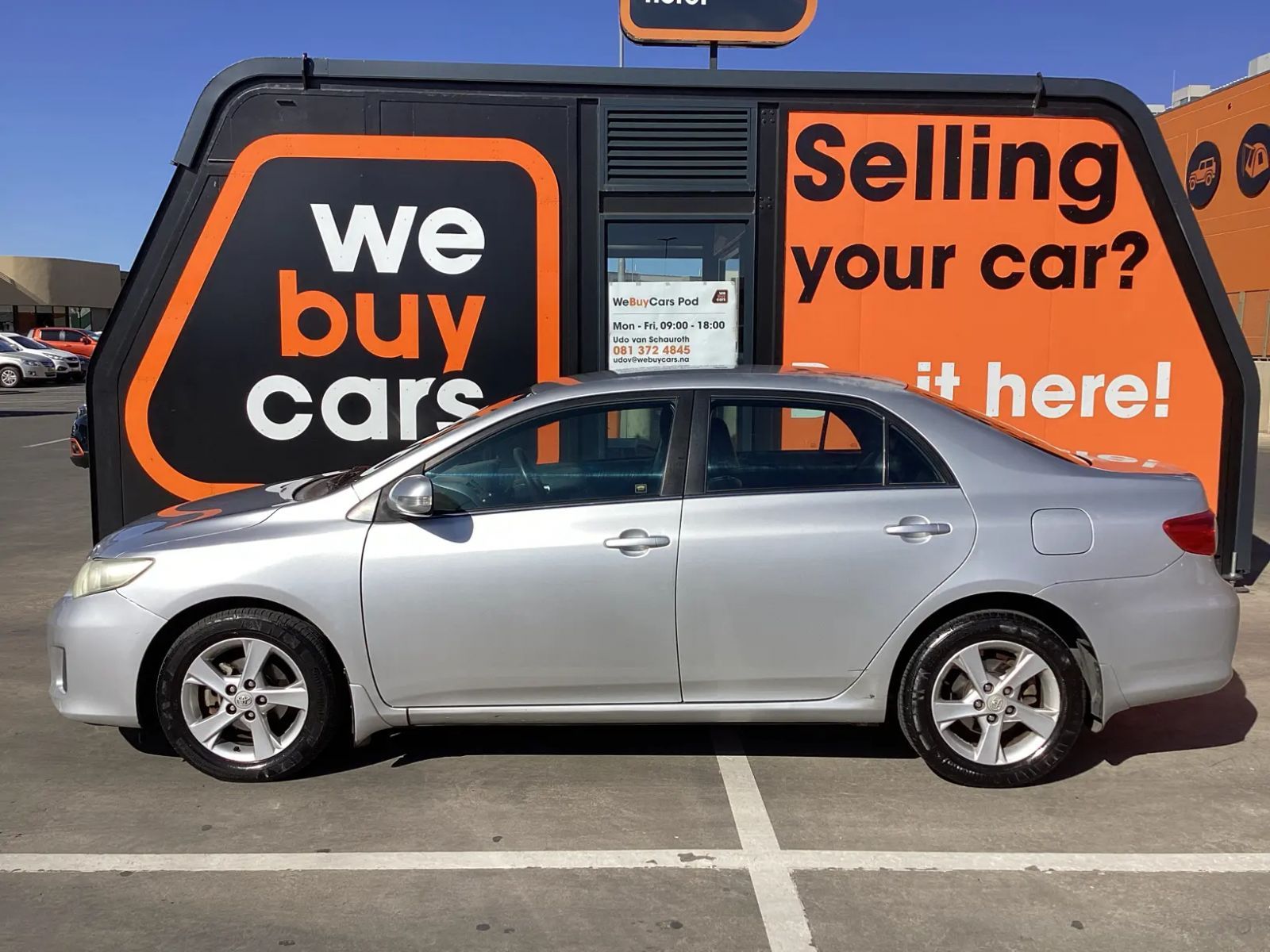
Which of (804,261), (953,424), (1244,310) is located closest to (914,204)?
(804,261)

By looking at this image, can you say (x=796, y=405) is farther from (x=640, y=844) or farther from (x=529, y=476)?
(x=640, y=844)

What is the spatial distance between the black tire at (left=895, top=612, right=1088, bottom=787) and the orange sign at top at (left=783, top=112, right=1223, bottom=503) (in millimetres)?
3114

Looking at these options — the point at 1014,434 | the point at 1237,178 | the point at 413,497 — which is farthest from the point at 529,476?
the point at 1237,178

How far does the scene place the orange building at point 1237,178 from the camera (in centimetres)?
2319

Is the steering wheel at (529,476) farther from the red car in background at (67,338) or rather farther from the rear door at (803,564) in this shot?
the red car in background at (67,338)

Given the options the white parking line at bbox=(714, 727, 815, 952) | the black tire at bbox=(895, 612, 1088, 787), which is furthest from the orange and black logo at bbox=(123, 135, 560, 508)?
the black tire at bbox=(895, 612, 1088, 787)

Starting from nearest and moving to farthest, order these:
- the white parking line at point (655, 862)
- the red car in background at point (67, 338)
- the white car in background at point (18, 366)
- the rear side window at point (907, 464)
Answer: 1. the white parking line at point (655, 862)
2. the rear side window at point (907, 464)
3. the white car in background at point (18, 366)
4. the red car in background at point (67, 338)

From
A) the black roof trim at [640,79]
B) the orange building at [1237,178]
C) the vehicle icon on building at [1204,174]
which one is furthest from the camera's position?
the vehicle icon on building at [1204,174]

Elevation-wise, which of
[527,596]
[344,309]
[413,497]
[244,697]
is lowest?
[244,697]

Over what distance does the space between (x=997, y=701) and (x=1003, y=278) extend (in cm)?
369

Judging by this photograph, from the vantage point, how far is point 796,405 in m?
4.18

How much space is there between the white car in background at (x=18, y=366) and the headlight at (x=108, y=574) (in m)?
30.0

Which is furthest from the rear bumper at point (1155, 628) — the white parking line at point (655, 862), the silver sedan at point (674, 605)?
the white parking line at point (655, 862)

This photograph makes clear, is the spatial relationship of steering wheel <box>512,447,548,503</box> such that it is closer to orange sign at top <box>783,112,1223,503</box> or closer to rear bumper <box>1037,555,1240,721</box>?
rear bumper <box>1037,555,1240,721</box>
